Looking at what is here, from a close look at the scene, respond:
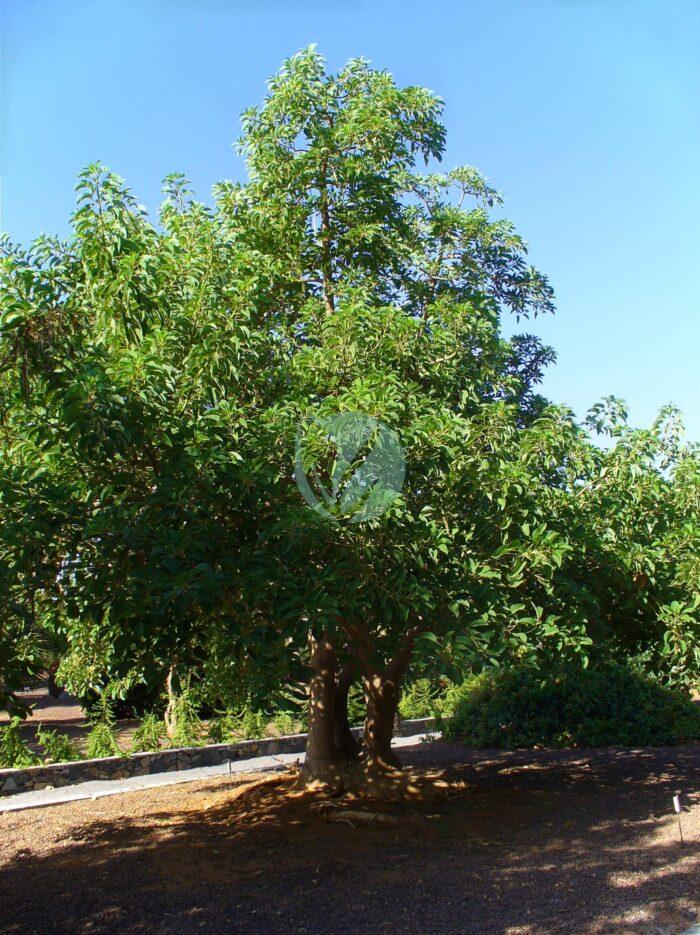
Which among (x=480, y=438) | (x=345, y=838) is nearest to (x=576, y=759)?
(x=345, y=838)

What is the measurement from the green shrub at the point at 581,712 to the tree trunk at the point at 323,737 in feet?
16.1

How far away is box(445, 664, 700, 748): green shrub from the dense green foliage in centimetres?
616

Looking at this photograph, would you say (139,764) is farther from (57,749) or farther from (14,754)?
(14,754)

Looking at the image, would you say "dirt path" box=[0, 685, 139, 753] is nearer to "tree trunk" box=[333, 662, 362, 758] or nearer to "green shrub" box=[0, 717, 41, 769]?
"green shrub" box=[0, 717, 41, 769]

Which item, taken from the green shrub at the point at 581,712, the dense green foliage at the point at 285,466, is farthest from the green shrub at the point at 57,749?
the green shrub at the point at 581,712

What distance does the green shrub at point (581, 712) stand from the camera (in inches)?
629

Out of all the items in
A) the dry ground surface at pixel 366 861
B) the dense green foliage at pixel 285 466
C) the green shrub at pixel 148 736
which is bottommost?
the dry ground surface at pixel 366 861

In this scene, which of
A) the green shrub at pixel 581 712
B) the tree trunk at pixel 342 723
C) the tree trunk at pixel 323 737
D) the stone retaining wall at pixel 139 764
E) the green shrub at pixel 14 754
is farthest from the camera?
the green shrub at pixel 581 712

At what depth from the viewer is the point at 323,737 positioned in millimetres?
11836

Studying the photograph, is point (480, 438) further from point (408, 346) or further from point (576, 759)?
point (576, 759)

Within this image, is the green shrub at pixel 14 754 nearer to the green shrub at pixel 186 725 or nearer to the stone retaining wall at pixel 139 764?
the stone retaining wall at pixel 139 764

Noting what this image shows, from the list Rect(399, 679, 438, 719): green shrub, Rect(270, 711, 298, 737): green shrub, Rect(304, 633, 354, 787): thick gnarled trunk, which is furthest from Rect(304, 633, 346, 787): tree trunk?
Rect(399, 679, 438, 719): green shrub

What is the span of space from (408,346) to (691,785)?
8060mm

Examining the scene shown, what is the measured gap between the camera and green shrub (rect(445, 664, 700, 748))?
1597cm
